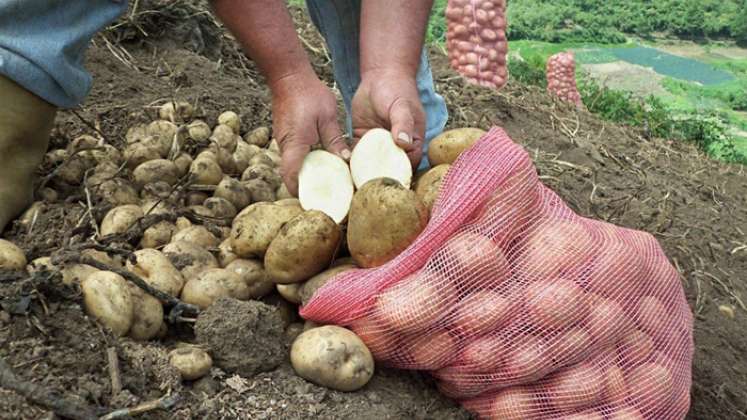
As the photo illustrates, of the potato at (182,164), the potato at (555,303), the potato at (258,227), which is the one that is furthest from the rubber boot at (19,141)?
the potato at (555,303)

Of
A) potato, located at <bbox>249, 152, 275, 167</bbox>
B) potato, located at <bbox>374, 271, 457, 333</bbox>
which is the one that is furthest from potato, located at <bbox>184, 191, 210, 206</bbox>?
potato, located at <bbox>374, 271, 457, 333</bbox>

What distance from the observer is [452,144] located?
2043mm

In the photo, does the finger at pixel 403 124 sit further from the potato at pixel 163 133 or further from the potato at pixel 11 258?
the potato at pixel 11 258

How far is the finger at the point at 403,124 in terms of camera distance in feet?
6.54

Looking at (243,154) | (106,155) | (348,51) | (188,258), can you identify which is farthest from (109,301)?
(348,51)

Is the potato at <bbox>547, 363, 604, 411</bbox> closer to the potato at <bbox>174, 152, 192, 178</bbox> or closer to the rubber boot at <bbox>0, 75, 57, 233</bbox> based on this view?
the potato at <bbox>174, 152, 192, 178</bbox>

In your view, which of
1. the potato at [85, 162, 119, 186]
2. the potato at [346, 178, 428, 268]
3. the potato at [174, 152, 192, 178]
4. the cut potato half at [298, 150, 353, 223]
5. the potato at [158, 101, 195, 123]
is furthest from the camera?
the potato at [158, 101, 195, 123]

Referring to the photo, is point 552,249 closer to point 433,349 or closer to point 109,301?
point 433,349

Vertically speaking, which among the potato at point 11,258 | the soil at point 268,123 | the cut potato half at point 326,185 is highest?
the potato at point 11,258

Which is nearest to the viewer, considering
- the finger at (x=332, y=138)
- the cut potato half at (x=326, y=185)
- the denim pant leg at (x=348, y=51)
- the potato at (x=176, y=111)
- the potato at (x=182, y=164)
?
the cut potato half at (x=326, y=185)

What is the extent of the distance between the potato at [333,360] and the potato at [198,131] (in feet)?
3.51

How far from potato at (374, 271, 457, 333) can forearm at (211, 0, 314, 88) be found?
767 millimetres

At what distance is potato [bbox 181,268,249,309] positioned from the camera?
1.85 meters

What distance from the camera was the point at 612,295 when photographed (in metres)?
1.77
